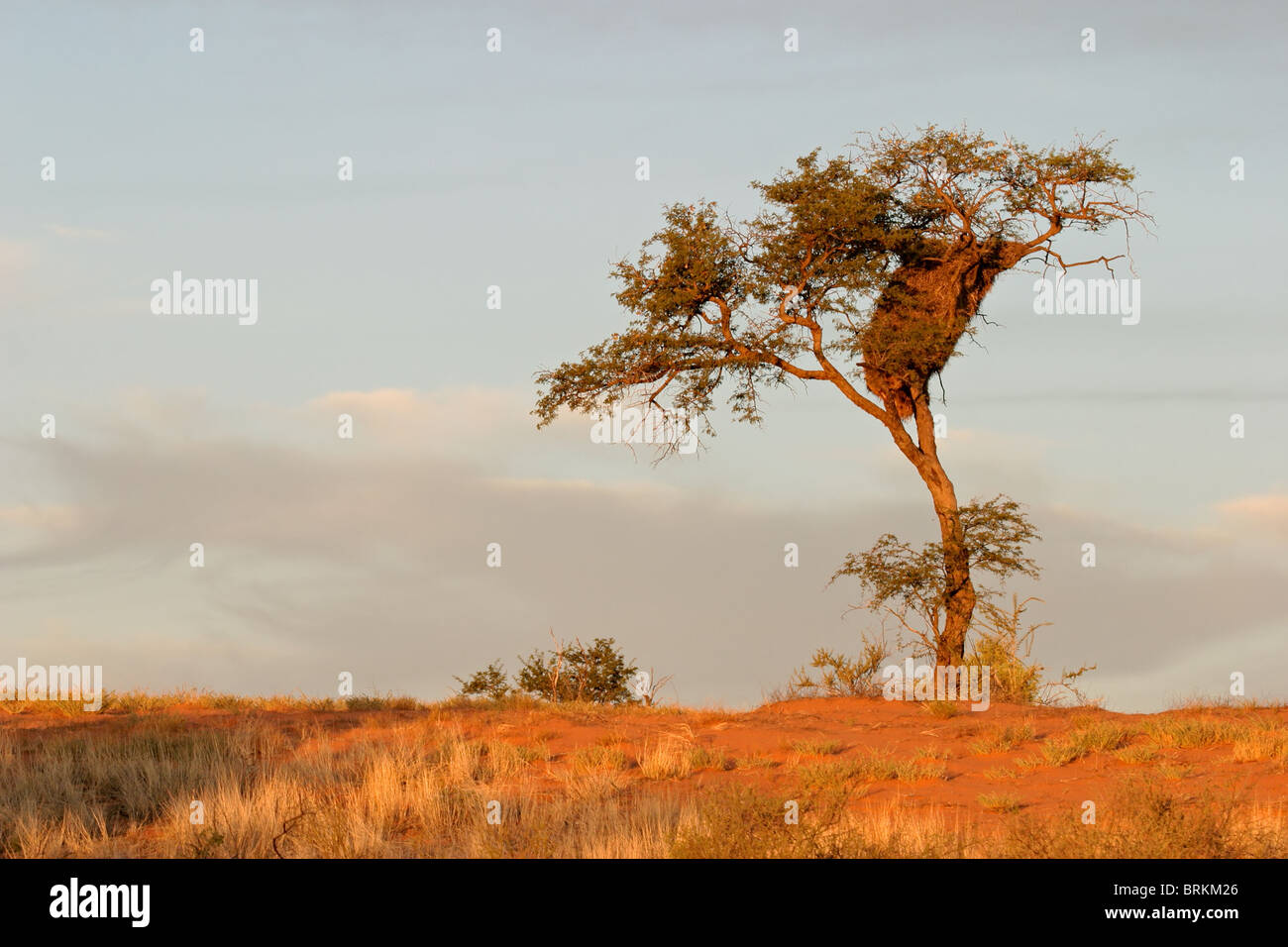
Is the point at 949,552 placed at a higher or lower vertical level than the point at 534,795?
higher

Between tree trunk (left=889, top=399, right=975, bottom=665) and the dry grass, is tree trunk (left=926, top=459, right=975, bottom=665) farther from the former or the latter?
the dry grass

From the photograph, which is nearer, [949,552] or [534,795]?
[534,795]

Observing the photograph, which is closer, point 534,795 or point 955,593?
point 534,795

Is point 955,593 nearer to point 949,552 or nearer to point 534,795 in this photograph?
point 949,552

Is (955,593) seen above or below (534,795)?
above

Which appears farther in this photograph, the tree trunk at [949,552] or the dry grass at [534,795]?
the tree trunk at [949,552]

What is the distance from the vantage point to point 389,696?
22.0 metres

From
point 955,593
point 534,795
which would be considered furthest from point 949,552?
point 534,795

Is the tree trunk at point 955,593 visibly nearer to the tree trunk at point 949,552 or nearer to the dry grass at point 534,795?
the tree trunk at point 949,552

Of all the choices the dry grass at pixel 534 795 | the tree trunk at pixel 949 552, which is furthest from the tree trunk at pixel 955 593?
the dry grass at pixel 534 795

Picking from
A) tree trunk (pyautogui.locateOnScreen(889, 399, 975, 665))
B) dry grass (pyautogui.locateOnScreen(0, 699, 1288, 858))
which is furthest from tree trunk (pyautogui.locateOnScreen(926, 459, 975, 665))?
dry grass (pyautogui.locateOnScreen(0, 699, 1288, 858))

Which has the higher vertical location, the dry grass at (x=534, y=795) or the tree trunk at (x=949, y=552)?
the tree trunk at (x=949, y=552)
